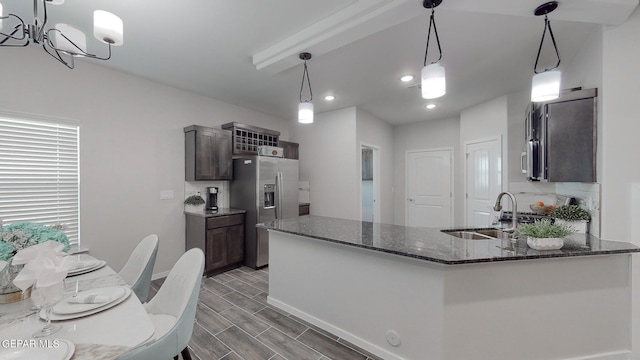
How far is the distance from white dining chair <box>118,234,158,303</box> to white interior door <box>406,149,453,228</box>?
5087mm

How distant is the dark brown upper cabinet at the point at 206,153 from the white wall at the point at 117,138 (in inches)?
5.8

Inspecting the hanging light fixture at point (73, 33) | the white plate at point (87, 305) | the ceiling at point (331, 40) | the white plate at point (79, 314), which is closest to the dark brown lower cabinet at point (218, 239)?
the ceiling at point (331, 40)

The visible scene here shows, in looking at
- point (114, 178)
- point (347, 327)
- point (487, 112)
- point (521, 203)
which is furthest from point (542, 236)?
point (114, 178)

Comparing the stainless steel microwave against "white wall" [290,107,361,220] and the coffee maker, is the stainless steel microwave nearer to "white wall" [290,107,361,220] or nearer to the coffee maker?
"white wall" [290,107,361,220]

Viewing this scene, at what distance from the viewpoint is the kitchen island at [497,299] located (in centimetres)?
162

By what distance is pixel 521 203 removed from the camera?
3703 millimetres

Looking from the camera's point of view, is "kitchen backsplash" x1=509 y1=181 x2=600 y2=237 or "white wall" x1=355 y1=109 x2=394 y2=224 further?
"white wall" x1=355 y1=109 x2=394 y2=224

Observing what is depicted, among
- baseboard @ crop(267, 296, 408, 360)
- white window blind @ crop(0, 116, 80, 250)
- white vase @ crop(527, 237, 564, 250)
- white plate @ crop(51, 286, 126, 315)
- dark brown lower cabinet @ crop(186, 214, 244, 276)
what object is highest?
white window blind @ crop(0, 116, 80, 250)

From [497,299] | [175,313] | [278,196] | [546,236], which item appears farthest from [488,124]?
[175,313]

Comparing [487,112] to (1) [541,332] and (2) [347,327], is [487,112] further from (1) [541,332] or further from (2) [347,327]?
(2) [347,327]

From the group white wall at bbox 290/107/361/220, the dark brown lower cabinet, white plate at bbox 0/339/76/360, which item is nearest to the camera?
white plate at bbox 0/339/76/360

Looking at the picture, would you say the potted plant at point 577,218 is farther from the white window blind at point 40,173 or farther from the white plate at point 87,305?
the white window blind at point 40,173

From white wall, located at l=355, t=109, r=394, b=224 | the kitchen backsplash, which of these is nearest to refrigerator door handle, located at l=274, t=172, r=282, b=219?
white wall, located at l=355, t=109, r=394, b=224

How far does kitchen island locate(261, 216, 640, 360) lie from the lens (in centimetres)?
162
